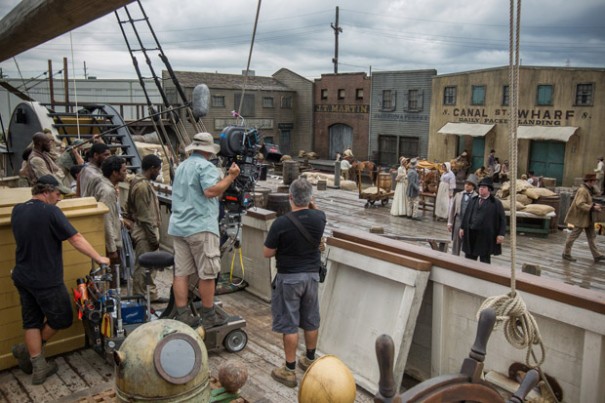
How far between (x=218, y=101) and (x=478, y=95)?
17691mm

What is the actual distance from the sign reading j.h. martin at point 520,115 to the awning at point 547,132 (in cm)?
34

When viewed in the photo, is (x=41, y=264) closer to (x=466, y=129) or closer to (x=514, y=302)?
(x=514, y=302)

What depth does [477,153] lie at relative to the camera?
1141 inches

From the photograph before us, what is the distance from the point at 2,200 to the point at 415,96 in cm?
3136

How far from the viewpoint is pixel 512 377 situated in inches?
142

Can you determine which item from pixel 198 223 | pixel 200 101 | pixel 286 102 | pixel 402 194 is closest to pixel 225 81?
pixel 286 102

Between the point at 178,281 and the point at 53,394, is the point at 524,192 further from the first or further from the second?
the point at 53,394

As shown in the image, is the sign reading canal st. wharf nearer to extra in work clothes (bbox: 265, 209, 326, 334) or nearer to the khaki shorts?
extra in work clothes (bbox: 265, 209, 326, 334)

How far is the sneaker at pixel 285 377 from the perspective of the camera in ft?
13.4

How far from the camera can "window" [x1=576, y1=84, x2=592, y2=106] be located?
78.9 ft

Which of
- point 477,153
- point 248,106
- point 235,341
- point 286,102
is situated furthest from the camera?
point 286,102

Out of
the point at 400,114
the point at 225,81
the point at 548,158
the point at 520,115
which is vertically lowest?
the point at 548,158

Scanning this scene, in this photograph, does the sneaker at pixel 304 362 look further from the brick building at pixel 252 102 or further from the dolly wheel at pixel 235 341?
the brick building at pixel 252 102

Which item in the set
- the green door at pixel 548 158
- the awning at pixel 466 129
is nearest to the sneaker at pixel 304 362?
the green door at pixel 548 158
